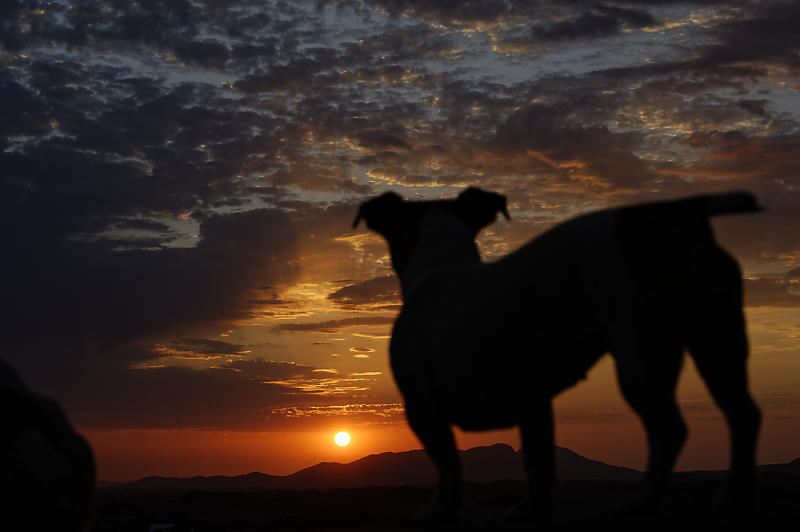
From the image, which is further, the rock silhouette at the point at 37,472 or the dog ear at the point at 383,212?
the dog ear at the point at 383,212

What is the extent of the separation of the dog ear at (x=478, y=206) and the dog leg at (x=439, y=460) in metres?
2.60

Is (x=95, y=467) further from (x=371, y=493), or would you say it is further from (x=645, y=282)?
(x=371, y=493)

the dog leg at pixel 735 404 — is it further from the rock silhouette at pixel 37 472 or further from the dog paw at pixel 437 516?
the rock silhouette at pixel 37 472

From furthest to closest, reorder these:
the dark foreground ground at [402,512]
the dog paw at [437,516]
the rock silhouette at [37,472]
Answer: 1. the dog paw at [437,516]
2. the dark foreground ground at [402,512]
3. the rock silhouette at [37,472]

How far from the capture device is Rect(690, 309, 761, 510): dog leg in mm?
6055

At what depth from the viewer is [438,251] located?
8.43m

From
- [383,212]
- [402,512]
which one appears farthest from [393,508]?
[383,212]

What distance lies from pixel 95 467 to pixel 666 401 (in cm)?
393

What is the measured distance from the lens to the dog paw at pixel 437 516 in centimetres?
694

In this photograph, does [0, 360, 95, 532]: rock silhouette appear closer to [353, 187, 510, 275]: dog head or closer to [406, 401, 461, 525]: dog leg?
[406, 401, 461, 525]: dog leg

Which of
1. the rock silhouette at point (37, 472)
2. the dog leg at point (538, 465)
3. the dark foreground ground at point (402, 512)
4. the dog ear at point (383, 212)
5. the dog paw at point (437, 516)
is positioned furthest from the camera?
the dog ear at point (383, 212)

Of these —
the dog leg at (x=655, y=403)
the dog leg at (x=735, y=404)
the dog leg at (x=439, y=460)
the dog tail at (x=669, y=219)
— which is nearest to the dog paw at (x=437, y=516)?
the dog leg at (x=439, y=460)

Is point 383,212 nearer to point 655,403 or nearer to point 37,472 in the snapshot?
point 655,403

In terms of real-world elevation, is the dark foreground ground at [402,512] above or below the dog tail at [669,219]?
below
